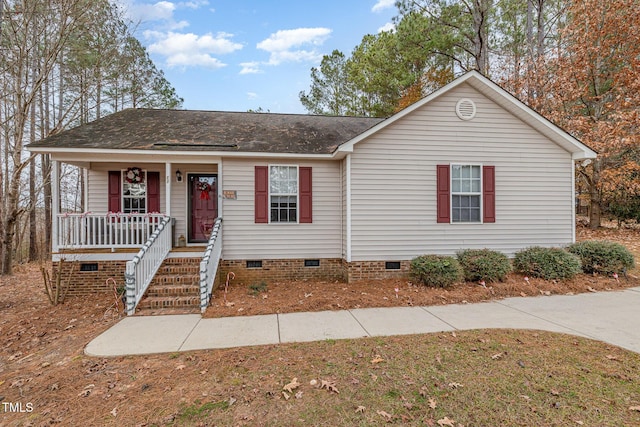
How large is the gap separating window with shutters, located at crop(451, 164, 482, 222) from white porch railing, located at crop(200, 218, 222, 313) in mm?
6089

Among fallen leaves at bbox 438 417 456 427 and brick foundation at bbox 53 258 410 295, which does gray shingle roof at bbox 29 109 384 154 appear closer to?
brick foundation at bbox 53 258 410 295

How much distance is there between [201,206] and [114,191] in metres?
2.39

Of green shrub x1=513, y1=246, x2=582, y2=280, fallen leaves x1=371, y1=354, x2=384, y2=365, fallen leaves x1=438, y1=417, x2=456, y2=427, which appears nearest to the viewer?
fallen leaves x1=438, y1=417, x2=456, y2=427

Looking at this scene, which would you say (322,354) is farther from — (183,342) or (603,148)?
(603,148)

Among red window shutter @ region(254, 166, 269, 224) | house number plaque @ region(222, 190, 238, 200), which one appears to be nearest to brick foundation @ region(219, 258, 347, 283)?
red window shutter @ region(254, 166, 269, 224)

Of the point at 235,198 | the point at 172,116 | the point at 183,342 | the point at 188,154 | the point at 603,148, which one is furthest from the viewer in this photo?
the point at 603,148

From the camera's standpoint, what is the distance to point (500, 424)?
2592 millimetres

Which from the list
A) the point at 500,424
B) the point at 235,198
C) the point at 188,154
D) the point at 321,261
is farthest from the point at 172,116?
the point at 500,424

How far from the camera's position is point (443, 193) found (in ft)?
26.1

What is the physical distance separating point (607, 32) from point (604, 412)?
56.3 feet

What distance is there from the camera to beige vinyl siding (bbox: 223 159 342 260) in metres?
8.03

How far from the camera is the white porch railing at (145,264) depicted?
5625 millimetres

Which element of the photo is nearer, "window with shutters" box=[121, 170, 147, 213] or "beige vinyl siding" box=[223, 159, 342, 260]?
"beige vinyl siding" box=[223, 159, 342, 260]

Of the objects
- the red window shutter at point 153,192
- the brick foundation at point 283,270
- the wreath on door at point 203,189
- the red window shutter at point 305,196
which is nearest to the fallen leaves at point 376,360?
the brick foundation at point 283,270
